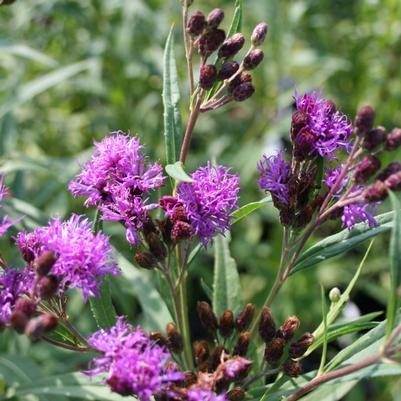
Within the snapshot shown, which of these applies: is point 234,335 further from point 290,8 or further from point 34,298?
point 290,8

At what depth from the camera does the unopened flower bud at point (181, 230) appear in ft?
5.77

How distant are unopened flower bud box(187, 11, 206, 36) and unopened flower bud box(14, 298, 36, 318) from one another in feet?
2.98

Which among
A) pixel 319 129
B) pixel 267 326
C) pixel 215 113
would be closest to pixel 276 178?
pixel 319 129

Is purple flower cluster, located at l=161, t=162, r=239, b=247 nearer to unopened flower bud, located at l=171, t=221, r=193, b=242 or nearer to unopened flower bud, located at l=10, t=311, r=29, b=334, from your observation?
unopened flower bud, located at l=171, t=221, r=193, b=242

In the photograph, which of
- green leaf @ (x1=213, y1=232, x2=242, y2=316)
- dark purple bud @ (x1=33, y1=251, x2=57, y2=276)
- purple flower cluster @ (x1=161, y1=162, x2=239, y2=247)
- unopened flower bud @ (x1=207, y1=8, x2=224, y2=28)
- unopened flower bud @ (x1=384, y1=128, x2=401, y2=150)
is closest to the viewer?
dark purple bud @ (x1=33, y1=251, x2=57, y2=276)

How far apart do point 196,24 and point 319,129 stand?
473mm

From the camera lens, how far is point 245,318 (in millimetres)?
1945

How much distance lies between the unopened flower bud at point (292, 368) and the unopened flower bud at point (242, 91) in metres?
0.77

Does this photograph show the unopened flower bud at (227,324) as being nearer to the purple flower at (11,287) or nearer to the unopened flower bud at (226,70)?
the purple flower at (11,287)

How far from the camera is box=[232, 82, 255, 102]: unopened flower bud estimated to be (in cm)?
190

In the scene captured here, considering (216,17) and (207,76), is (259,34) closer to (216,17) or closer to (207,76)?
(216,17)

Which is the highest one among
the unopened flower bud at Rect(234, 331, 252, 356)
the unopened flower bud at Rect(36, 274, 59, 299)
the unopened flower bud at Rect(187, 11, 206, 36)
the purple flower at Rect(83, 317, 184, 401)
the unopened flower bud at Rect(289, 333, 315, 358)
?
the unopened flower bud at Rect(187, 11, 206, 36)

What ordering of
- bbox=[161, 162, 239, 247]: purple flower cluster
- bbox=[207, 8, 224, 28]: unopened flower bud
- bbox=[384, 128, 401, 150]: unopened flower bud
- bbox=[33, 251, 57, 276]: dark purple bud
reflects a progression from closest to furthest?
bbox=[33, 251, 57, 276]: dark purple bud, bbox=[384, 128, 401, 150]: unopened flower bud, bbox=[161, 162, 239, 247]: purple flower cluster, bbox=[207, 8, 224, 28]: unopened flower bud

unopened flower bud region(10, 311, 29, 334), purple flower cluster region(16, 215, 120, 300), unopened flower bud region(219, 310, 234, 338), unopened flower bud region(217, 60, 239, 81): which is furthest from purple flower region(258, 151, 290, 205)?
unopened flower bud region(10, 311, 29, 334)
